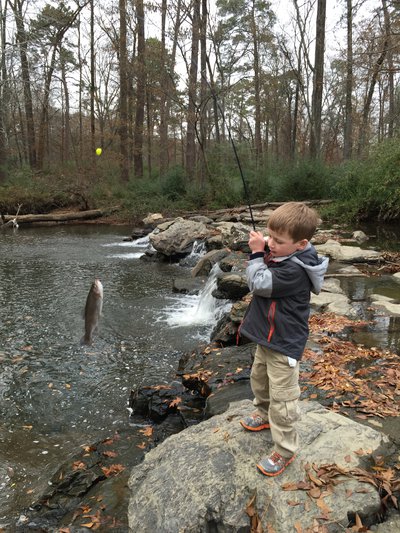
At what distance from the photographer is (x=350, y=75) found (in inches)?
725

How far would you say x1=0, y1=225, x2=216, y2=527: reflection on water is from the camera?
4.27m

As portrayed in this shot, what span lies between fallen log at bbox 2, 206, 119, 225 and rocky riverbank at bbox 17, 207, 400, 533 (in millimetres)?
16949

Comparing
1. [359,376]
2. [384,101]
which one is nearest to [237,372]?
[359,376]

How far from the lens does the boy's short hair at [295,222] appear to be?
250 cm

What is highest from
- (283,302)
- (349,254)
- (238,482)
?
(283,302)

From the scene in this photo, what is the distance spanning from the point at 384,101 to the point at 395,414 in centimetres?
3518

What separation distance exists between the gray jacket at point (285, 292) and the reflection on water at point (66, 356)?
8.67ft

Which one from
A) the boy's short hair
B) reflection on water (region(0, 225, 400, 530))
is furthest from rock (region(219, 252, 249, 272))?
the boy's short hair

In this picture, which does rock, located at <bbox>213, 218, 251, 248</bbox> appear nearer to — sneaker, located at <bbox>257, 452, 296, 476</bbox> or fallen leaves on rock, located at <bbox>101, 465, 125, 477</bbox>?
fallen leaves on rock, located at <bbox>101, 465, 125, 477</bbox>

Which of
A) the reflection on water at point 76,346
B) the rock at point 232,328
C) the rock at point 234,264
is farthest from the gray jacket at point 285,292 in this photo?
the rock at point 234,264

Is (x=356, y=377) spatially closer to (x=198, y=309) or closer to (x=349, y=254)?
(x=198, y=309)

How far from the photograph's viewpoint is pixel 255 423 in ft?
9.96

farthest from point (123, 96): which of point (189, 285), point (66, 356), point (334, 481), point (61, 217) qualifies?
point (334, 481)

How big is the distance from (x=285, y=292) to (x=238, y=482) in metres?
1.26
